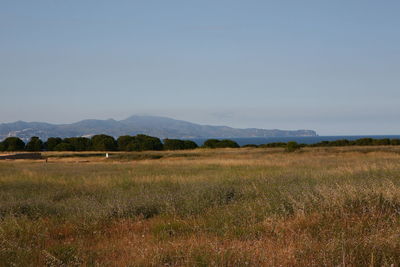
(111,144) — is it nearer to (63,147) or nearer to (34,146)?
(63,147)

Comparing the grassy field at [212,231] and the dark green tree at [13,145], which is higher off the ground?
the dark green tree at [13,145]

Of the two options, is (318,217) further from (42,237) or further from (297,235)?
(42,237)

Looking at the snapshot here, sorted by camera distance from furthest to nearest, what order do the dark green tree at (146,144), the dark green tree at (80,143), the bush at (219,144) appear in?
the bush at (219,144)
the dark green tree at (80,143)
the dark green tree at (146,144)

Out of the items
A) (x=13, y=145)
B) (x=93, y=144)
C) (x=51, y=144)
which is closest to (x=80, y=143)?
(x=93, y=144)

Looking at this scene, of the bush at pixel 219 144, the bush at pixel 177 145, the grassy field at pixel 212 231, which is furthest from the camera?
the bush at pixel 219 144

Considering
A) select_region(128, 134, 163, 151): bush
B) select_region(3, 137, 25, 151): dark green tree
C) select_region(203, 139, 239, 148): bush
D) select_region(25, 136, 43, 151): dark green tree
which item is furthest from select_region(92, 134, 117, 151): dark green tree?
select_region(203, 139, 239, 148): bush

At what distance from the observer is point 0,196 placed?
13.2m

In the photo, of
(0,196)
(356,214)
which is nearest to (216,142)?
(0,196)

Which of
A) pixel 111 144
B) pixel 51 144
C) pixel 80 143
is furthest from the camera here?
pixel 80 143

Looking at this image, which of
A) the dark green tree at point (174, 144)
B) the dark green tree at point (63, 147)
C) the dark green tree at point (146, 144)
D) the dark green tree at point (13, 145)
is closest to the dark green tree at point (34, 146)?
the dark green tree at point (13, 145)

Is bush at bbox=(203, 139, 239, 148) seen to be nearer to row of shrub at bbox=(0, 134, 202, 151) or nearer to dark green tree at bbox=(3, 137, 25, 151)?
row of shrub at bbox=(0, 134, 202, 151)

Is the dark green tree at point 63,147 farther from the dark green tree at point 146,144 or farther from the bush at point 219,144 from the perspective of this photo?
the bush at point 219,144

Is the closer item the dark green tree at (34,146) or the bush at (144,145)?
the dark green tree at (34,146)

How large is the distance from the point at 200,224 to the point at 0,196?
817 centimetres
